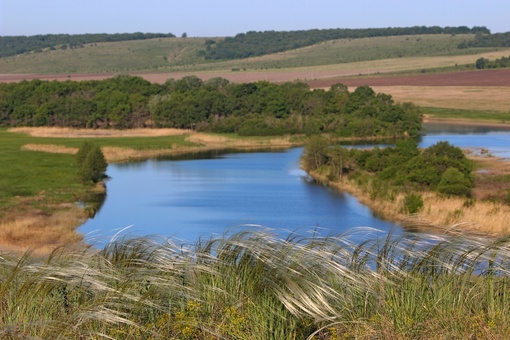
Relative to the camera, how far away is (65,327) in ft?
20.3

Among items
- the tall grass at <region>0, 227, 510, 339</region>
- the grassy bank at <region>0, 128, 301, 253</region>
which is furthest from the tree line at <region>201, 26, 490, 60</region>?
the tall grass at <region>0, 227, 510, 339</region>

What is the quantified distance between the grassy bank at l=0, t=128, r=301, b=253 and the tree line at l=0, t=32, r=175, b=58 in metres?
113

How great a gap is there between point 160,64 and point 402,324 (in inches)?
6167

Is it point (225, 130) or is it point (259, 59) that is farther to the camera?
point (259, 59)

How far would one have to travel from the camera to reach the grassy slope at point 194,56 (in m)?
147

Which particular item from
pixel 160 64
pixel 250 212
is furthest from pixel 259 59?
pixel 250 212

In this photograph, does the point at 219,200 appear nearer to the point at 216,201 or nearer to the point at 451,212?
the point at 216,201

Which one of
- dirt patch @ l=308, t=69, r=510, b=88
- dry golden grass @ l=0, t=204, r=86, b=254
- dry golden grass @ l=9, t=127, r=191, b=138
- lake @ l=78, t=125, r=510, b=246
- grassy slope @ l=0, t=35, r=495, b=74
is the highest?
grassy slope @ l=0, t=35, r=495, b=74

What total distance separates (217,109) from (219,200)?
127 feet

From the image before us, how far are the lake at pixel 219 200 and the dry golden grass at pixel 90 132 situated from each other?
15.0 m

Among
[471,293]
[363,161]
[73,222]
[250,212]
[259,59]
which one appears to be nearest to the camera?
[471,293]

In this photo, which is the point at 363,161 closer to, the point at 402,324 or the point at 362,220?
the point at 362,220

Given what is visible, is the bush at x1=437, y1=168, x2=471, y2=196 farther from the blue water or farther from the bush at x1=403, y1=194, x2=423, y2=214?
the blue water

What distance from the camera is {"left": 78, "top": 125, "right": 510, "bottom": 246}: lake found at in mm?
26438
